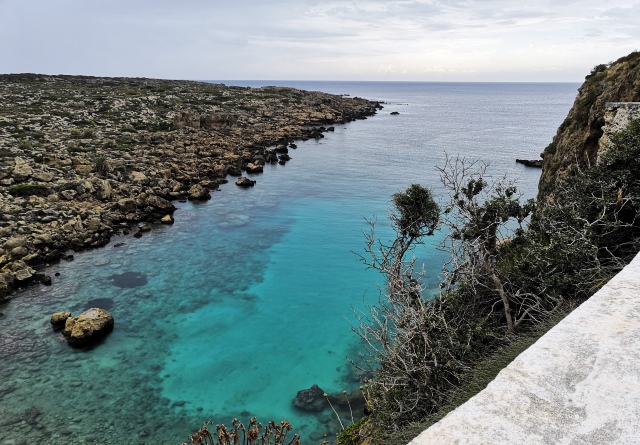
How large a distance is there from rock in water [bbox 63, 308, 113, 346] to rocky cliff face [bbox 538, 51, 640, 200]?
21650 millimetres

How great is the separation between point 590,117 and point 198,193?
31.1 meters

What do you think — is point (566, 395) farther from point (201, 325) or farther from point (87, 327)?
point (87, 327)

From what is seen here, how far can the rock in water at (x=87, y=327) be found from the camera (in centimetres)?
1859

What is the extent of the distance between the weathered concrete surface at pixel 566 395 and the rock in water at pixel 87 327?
18255 mm

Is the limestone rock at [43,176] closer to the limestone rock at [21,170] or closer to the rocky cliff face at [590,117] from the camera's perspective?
the limestone rock at [21,170]

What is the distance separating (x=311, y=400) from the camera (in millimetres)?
16062

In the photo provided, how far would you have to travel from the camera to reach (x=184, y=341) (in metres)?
19.8

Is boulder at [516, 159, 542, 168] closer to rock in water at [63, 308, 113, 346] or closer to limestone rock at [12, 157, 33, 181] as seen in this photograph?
rock in water at [63, 308, 113, 346]

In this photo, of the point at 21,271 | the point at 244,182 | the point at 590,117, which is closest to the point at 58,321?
the point at 21,271

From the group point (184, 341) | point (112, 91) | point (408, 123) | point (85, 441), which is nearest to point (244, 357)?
point (184, 341)

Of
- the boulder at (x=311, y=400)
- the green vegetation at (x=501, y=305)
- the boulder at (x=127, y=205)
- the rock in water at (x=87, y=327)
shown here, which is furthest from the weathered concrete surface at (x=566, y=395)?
the boulder at (x=127, y=205)

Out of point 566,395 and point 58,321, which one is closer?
point 566,395

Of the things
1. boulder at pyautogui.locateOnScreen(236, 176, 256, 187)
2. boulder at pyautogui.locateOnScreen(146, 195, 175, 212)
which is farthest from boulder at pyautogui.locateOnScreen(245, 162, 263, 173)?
boulder at pyautogui.locateOnScreen(146, 195, 175, 212)

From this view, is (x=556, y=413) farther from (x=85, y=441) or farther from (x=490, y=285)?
(x=85, y=441)
